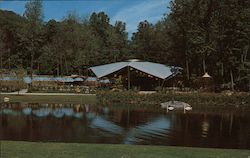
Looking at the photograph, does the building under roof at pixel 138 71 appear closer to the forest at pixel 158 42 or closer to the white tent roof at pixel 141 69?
the white tent roof at pixel 141 69

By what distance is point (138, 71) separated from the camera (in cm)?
4588

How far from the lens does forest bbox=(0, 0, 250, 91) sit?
1489 inches

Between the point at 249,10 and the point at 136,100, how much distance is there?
14.1 m

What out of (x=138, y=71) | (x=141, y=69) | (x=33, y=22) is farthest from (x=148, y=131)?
(x=33, y=22)

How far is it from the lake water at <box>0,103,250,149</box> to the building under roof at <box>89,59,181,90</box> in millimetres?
20608

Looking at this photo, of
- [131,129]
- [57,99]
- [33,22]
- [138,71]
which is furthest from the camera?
[33,22]

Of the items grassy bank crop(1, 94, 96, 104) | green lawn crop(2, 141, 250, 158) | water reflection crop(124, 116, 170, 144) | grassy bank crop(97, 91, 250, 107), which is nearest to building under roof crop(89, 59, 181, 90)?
grassy bank crop(1, 94, 96, 104)

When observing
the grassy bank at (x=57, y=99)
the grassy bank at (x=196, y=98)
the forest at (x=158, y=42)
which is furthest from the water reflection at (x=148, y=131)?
the forest at (x=158, y=42)

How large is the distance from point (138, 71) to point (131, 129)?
2986 cm

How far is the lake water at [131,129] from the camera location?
1332 cm

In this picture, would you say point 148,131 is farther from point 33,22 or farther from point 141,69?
point 33,22

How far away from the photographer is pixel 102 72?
43.7 meters

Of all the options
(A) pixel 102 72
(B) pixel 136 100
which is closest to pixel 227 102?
(B) pixel 136 100

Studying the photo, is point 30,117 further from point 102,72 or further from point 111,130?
point 102,72
